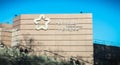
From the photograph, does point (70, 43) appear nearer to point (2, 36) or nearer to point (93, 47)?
point (93, 47)

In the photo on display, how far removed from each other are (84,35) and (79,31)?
1231 millimetres

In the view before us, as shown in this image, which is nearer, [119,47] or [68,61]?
[68,61]

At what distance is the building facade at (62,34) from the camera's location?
6038 cm

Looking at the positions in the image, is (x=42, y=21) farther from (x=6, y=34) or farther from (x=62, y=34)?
(x=6, y=34)

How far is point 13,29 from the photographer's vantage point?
66625 millimetres

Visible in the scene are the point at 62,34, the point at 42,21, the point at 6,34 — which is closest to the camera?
the point at 62,34

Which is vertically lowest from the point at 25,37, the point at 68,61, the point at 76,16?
the point at 68,61

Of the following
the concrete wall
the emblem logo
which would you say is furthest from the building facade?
the concrete wall

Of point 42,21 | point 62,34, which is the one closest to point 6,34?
point 42,21

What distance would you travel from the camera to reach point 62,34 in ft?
200

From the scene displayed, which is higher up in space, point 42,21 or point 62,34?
point 42,21

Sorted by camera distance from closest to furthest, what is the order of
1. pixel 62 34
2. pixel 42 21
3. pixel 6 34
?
pixel 62 34 → pixel 42 21 → pixel 6 34

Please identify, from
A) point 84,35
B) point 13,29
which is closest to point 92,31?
point 84,35

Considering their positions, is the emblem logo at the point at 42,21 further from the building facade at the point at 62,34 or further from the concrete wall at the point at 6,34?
the concrete wall at the point at 6,34
